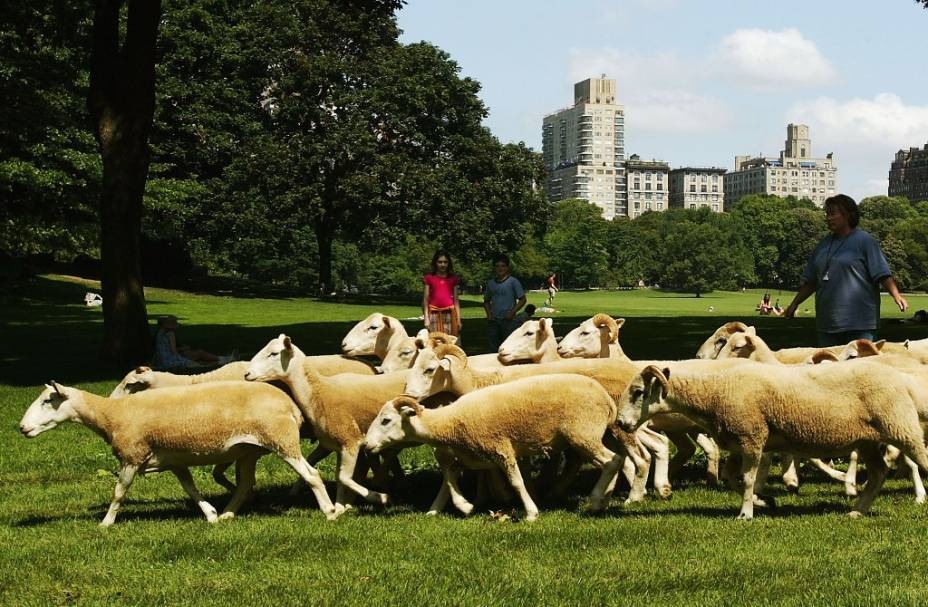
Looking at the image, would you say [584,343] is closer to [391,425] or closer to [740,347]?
[740,347]

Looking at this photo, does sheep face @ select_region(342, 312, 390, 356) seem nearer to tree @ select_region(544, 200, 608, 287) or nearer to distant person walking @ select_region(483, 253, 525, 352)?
distant person walking @ select_region(483, 253, 525, 352)

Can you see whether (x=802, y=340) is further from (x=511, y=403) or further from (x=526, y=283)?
(x=526, y=283)

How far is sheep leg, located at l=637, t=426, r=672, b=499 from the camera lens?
8852 millimetres

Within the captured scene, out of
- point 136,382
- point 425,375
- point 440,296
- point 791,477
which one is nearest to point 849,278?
point 791,477

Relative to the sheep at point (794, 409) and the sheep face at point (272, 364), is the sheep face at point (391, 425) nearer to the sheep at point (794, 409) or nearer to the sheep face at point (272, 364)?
the sheep face at point (272, 364)

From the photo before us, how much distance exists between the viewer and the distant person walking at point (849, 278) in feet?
33.0

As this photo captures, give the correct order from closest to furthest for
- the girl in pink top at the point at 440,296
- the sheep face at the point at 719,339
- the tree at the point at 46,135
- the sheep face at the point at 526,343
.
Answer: the sheep face at the point at 719,339 < the sheep face at the point at 526,343 < the girl in pink top at the point at 440,296 < the tree at the point at 46,135

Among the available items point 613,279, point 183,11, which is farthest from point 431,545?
point 613,279

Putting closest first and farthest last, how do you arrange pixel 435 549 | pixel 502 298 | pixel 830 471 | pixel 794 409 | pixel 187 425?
pixel 435 549 < pixel 794 409 < pixel 187 425 < pixel 830 471 < pixel 502 298

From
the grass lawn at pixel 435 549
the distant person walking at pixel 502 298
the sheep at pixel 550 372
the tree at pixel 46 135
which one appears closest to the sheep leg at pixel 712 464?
the grass lawn at pixel 435 549

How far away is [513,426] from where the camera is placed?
784 centimetres

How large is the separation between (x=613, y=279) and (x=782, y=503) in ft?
400

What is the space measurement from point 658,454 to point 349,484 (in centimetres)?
278

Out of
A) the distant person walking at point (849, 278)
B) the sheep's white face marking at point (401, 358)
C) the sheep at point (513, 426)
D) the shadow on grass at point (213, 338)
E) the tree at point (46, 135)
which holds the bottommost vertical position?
the shadow on grass at point (213, 338)
